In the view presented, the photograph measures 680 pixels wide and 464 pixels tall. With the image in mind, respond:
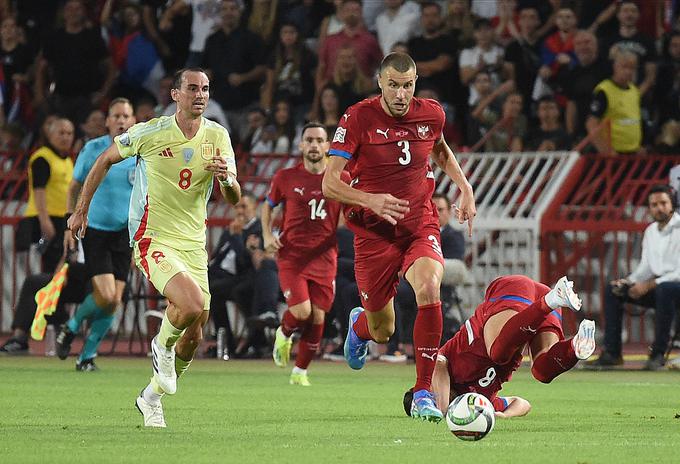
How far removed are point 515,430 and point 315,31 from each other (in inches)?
552

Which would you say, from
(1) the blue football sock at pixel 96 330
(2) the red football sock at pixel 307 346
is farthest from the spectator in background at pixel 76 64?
(2) the red football sock at pixel 307 346

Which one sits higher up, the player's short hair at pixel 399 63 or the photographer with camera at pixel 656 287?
the player's short hair at pixel 399 63

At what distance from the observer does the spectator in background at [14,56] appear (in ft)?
79.2

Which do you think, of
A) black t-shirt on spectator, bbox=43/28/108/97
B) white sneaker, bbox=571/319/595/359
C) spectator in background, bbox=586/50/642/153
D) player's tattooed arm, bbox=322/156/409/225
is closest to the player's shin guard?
player's tattooed arm, bbox=322/156/409/225

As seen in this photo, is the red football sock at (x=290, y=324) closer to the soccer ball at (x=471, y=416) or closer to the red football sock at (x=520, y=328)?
the red football sock at (x=520, y=328)

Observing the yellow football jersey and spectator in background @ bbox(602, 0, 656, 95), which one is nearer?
the yellow football jersey

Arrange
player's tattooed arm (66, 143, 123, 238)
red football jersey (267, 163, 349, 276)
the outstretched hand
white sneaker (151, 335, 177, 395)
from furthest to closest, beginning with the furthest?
red football jersey (267, 163, 349, 276) → player's tattooed arm (66, 143, 123, 238) → the outstretched hand → white sneaker (151, 335, 177, 395)

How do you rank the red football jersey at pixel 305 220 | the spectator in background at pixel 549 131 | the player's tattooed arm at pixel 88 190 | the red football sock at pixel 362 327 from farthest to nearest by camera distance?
1. the spectator in background at pixel 549 131
2. the red football jersey at pixel 305 220
3. the red football sock at pixel 362 327
4. the player's tattooed arm at pixel 88 190

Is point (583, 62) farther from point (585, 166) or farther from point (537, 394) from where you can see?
point (537, 394)

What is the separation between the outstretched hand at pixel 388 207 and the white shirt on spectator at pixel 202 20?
1358 centimetres

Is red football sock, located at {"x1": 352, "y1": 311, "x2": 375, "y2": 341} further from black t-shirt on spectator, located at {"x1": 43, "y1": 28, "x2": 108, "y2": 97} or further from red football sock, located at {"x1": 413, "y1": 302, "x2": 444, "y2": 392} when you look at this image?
black t-shirt on spectator, located at {"x1": 43, "y1": 28, "x2": 108, "y2": 97}

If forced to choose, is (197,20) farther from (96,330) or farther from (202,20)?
(96,330)

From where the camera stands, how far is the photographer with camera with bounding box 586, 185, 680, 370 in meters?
16.8

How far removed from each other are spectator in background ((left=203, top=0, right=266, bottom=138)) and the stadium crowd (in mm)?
22
